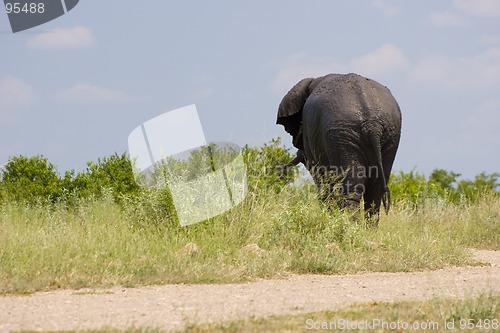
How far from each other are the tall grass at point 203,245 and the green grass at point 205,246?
2cm

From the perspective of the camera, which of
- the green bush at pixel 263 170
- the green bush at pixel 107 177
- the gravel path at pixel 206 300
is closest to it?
the gravel path at pixel 206 300

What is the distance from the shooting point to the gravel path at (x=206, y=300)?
689 cm

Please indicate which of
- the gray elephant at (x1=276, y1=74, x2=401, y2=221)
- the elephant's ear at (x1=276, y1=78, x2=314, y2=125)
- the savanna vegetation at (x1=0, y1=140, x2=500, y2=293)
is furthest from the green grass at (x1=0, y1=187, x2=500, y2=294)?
the elephant's ear at (x1=276, y1=78, x2=314, y2=125)

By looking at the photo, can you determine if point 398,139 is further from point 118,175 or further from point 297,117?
point 118,175

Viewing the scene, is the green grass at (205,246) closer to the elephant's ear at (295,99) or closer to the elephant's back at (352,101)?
the elephant's back at (352,101)

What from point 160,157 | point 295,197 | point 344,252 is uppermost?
point 160,157

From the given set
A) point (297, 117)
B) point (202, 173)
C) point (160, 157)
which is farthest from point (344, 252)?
point (297, 117)

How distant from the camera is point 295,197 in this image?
1322 centimetres

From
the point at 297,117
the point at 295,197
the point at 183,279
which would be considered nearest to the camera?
the point at 183,279

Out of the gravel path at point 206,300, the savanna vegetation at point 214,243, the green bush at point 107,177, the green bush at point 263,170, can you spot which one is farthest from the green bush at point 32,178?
the gravel path at point 206,300

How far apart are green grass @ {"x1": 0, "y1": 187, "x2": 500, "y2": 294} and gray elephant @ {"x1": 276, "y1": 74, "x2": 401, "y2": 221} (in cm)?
59

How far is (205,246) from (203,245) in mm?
78

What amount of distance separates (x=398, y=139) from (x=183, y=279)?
6.36 meters

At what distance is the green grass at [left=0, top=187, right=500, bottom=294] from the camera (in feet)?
30.5
